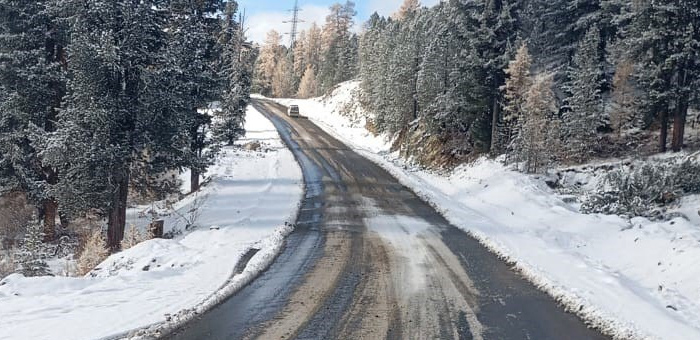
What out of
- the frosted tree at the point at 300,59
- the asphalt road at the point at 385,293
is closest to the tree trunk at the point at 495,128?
the asphalt road at the point at 385,293

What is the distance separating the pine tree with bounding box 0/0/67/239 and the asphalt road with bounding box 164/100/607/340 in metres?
9.82

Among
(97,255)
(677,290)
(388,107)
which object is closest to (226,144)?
(388,107)

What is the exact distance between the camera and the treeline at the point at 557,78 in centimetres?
2198

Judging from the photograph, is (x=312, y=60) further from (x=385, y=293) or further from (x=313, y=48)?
(x=385, y=293)

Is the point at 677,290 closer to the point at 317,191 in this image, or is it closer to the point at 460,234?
the point at 460,234

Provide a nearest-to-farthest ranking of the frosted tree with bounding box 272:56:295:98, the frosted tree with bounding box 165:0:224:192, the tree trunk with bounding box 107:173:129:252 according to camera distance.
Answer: the tree trunk with bounding box 107:173:129:252 < the frosted tree with bounding box 165:0:224:192 < the frosted tree with bounding box 272:56:295:98

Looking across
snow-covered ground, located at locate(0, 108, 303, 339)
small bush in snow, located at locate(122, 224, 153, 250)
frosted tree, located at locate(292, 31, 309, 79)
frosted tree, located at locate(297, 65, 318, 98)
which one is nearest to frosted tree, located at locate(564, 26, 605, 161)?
snow-covered ground, located at locate(0, 108, 303, 339)

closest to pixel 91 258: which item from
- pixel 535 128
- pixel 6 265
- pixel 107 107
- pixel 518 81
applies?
pixel 6 265

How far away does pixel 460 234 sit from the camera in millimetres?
14328

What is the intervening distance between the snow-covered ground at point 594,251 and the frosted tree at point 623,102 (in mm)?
7860

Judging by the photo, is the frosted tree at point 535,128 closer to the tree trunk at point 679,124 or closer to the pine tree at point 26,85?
the tree trunk at point 679,124

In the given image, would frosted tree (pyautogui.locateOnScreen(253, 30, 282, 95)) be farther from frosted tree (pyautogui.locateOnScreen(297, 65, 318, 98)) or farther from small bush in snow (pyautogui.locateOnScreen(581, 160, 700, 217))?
small bush in snow (pyautogui.locateOnScreen(581, 160, 700, 217))

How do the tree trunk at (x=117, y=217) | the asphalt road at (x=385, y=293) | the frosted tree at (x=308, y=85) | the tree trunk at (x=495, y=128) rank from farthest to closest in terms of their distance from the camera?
the frosted tree at (x=308, y=85), the tree trunk at (x=495, y=128), the tree trunk at (x=117, y=217), the asphalt road at (x=385, y=293)

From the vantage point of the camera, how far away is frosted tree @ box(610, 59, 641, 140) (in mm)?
25766
